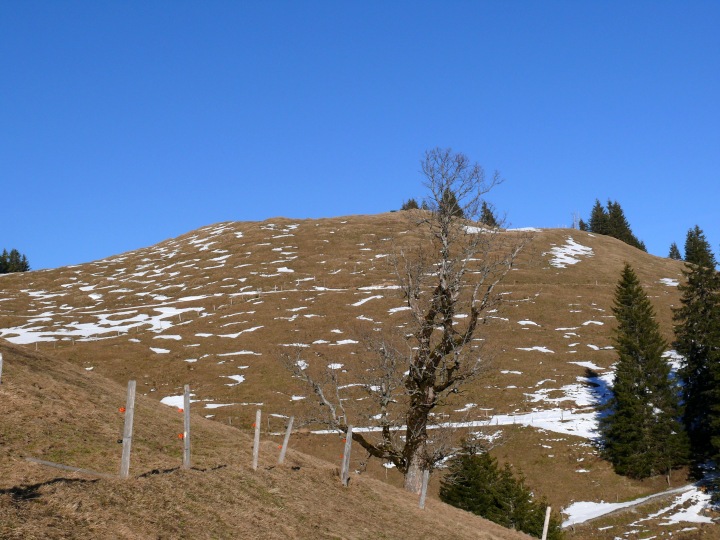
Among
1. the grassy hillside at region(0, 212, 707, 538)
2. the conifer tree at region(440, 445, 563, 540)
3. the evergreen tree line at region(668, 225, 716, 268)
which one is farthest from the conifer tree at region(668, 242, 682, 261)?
the conifer tree at region(440, 445, 563, 540)

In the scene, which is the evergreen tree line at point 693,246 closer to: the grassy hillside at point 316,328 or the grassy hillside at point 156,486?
the grassy hillside at point 316,328

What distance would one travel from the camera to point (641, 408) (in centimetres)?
4706

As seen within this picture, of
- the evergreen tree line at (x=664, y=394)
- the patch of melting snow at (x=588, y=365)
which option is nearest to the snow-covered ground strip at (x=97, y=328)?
the patch of melting snow at (x=588, y=365)

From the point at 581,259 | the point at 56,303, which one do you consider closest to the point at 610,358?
the point at 581,259

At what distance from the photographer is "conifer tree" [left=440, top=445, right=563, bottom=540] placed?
32.2 m

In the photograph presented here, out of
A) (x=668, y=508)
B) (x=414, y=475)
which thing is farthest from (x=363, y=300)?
(x=414, y=475)

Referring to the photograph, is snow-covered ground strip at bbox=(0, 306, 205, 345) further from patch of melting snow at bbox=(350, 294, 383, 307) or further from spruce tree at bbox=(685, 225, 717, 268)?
spruce tree at bbox=(685, 225, 717, 268)

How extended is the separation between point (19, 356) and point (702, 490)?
39752 millimetres

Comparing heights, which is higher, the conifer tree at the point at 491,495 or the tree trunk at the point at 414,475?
the tree trunk at the point at 414,475

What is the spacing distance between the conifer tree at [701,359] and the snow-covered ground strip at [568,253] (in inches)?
2187

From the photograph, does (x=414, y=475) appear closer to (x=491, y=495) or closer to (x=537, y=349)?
(x=491, y=495)

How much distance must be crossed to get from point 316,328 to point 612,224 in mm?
116905

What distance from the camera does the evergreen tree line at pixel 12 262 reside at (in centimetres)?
15375

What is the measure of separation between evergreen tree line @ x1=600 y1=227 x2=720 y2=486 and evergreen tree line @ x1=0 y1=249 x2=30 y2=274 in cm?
14533
